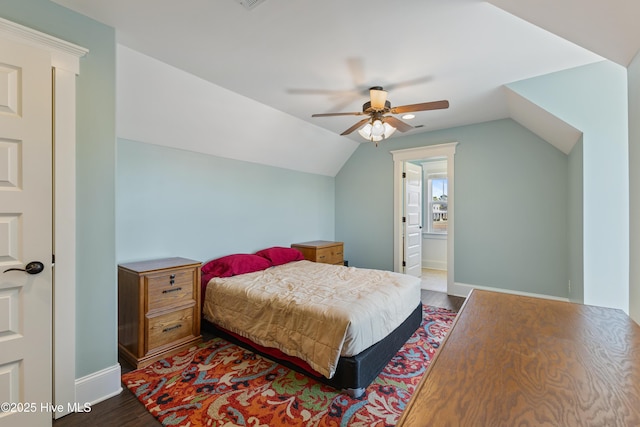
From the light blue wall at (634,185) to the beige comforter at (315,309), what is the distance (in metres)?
1.40

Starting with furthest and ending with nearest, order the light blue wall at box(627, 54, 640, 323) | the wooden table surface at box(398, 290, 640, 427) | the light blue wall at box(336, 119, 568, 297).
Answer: the light blue wall at box(336, 119, 568, 297), the light blue wall at box(627, 54, 640, 323), the wooden table surface at box(398, 290, 640, 427)

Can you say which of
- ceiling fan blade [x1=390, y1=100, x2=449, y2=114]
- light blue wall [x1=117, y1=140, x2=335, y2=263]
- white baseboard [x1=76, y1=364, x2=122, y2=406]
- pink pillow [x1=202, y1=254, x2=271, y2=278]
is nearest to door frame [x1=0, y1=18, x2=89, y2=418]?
white baseboard [x1=76, y1=364, x2=122, y2=406]

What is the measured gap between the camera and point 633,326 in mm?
1092

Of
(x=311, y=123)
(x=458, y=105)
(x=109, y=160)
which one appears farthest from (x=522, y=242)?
(x=109, y=160)

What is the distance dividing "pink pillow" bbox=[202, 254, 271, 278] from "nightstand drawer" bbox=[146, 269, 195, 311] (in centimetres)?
44

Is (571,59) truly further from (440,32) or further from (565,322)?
(565,322)

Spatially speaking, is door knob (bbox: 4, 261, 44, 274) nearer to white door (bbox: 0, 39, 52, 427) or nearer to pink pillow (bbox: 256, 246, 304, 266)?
white door (bbox: 0, 39, 52, 427)

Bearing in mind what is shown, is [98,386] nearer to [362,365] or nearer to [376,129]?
[362,365]

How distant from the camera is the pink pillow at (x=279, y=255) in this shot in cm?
388

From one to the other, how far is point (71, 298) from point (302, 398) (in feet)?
5.38

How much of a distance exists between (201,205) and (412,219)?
3558mm

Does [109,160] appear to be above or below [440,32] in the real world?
below

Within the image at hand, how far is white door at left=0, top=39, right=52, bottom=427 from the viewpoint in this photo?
150cm

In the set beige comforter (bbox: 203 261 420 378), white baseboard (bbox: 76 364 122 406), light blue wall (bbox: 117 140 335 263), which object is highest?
light blue wall (bbox: 117 140 335 263)
